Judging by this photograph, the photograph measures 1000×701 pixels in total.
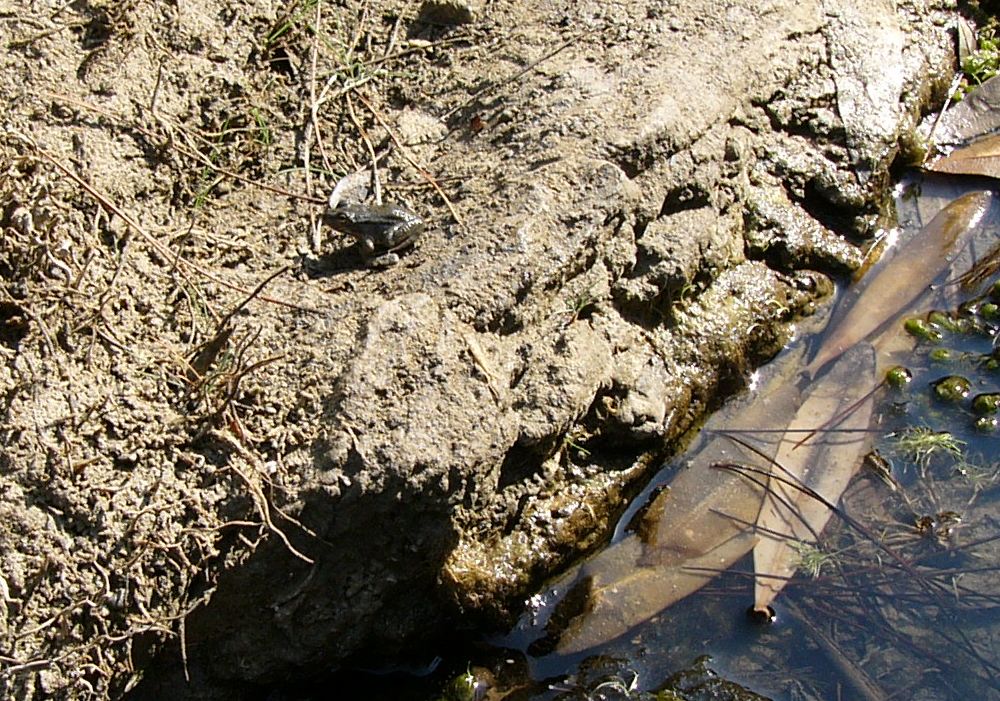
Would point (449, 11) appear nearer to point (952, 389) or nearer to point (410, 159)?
point (410, 159)

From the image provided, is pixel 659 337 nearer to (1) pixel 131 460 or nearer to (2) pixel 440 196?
(2) pixel 440 196

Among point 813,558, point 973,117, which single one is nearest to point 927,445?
point 813,558

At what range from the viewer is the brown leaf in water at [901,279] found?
4.64 metres

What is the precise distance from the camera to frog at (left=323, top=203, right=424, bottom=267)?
3680 mm

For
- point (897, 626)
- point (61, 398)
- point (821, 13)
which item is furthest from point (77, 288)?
point (821, 13)

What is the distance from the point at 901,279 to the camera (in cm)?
482

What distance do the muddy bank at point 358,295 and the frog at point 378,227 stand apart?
53 mm

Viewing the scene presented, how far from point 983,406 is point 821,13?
6.31 feet

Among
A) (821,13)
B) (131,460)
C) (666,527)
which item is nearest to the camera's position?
(131,460)

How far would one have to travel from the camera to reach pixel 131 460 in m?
3.27

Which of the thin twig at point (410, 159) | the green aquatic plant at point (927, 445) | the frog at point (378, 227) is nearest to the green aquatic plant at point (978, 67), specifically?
the green aquatic plant at point (927, 445)

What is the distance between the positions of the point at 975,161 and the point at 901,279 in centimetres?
86

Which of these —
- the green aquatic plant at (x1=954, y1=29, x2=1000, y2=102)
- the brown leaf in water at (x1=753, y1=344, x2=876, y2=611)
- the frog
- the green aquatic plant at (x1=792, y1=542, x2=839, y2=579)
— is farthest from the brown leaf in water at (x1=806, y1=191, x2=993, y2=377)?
the frog

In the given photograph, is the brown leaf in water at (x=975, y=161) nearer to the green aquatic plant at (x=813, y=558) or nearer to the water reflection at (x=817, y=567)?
the water reflection at (x=817, y=567)
